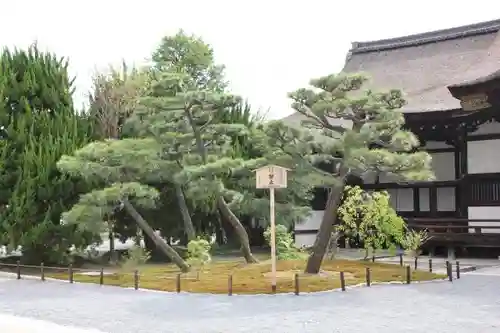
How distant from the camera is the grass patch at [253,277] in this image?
1381 centimetres

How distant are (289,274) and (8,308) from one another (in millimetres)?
6899

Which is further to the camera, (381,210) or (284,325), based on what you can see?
(381,210)

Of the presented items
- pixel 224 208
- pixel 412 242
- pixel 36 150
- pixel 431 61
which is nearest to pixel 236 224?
pixel 224 208

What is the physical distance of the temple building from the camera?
20016 millimetres

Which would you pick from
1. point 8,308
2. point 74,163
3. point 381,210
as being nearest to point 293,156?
point 381,210

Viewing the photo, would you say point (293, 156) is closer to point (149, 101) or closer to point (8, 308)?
point (149, 101)

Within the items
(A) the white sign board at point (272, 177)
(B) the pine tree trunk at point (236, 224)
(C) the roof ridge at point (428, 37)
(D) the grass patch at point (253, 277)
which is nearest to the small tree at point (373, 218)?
(D) the grass patch at point (253, 277)

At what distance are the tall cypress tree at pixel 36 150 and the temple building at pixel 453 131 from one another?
736 cm

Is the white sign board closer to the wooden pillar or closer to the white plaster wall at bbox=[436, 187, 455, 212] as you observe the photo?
the wooden pillar

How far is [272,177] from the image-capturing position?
1406 cm

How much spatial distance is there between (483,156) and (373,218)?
5.49 meters

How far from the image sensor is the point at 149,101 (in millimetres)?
16328

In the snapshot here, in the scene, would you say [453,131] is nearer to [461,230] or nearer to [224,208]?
[461,230]

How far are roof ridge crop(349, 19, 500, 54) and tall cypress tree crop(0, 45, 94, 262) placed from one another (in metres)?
16.4
